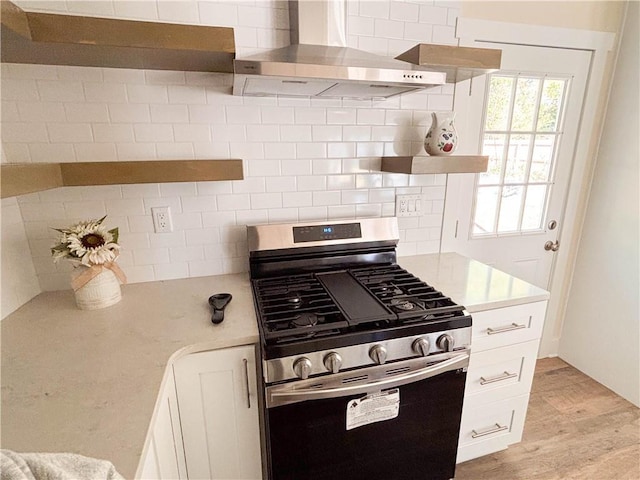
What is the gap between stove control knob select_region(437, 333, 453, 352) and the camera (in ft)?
4.00

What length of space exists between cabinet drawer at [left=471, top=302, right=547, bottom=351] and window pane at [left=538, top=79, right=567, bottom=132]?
119 cm

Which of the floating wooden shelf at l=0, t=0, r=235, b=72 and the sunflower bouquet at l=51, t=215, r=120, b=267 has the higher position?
the floating wooden shelf at l=0, t=0, r=235, b=72

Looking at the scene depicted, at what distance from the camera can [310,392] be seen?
112 cm

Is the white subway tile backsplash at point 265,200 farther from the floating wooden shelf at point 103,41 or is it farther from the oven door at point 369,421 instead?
the oven door at point 369,421

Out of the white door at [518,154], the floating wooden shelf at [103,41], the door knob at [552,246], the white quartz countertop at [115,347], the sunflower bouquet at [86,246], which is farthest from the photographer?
the door knob at [552,246]

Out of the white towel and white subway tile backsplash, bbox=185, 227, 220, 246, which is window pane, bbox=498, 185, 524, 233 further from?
the white towel

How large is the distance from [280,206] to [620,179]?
78.4 inches

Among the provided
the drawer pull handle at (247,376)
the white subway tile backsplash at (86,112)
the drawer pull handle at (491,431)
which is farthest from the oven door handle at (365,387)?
the white subway tile backsplash at (86,112)

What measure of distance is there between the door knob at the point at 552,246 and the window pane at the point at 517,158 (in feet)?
1.59

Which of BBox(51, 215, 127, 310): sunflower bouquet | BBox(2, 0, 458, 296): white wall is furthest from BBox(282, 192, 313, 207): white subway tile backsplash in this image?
BBox(51, 215, 127, 310): sunflower bouquet

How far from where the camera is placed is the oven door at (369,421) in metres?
1.14

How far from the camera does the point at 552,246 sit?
229cm

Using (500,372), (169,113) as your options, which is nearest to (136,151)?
(169,113)

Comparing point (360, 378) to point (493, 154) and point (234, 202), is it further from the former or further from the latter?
point (493, 154)
